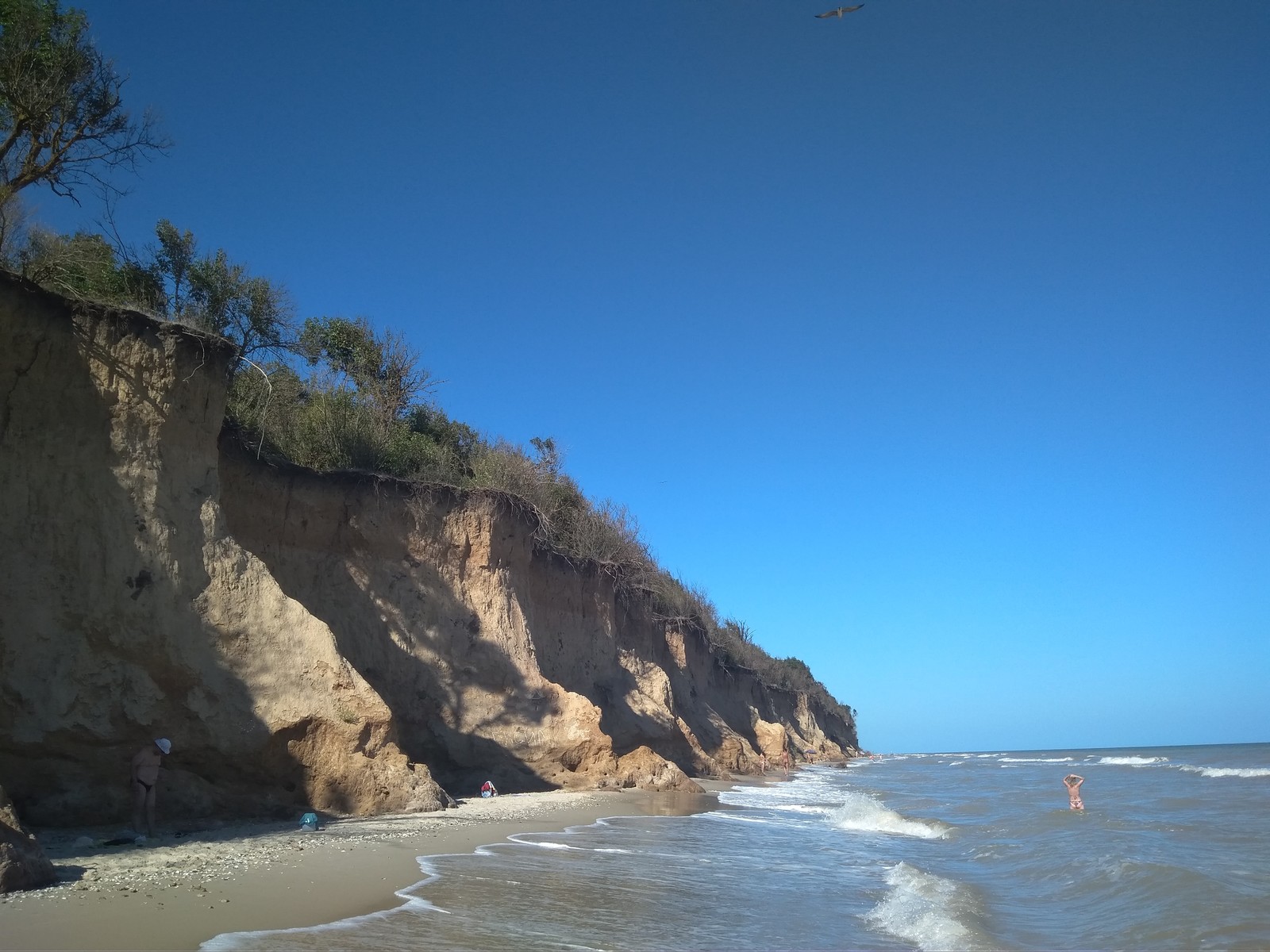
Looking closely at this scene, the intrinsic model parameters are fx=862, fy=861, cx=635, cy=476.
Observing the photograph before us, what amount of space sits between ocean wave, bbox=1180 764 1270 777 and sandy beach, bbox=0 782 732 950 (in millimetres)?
37541

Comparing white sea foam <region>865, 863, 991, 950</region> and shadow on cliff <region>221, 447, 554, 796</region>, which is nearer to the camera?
white sea foam <region>865, 863, 991, 950</region>

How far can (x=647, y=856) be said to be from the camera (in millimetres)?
9844

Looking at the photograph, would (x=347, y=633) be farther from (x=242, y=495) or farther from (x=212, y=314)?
(x=212, y=314)

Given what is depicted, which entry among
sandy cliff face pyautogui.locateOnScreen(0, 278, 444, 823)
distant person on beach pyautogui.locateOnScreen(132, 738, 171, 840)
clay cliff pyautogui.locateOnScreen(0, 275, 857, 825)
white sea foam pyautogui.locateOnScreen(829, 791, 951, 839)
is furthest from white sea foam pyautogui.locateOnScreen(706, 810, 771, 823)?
distant person on beach pyautogui.locateOnScreen(132, 738, 171, 840)

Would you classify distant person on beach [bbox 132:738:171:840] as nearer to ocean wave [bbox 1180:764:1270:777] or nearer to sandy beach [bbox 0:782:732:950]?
sandy beach [bbox 0:782:732:950]

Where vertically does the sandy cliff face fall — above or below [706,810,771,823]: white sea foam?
above

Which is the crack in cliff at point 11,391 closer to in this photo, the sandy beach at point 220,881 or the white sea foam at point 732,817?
the sandy beach at point 220,881

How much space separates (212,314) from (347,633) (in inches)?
262

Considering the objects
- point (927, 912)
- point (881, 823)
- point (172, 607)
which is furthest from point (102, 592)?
point (881, 823)

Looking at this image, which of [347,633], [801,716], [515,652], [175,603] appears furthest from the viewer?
[801,716]

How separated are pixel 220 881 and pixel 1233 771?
4546cm

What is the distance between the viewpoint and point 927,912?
8141 mm

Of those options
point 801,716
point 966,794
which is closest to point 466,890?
point 966,794

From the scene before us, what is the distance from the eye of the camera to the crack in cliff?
998 centimetres
